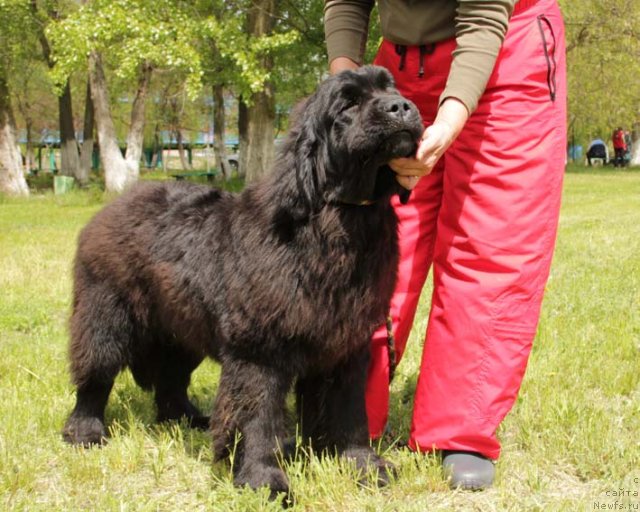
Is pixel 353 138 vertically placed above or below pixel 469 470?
above

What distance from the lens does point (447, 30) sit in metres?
3.12

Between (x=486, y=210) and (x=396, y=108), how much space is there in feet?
2.57

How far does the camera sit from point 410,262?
357 centimetres

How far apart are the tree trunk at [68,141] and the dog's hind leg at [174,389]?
22661 mm

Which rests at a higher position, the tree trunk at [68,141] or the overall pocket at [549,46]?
the tree trunk at [68,141]

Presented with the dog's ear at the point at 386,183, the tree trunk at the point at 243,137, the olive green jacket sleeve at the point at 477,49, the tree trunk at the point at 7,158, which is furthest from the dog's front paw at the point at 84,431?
the tree trunk at the point at 243,137

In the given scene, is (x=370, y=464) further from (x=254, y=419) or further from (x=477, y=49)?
(x=477, y=49)

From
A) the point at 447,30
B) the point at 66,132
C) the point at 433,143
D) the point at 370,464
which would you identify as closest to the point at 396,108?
the point at 433,143

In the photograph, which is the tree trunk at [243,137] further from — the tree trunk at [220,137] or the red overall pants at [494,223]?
the red overall pants at [494,223]

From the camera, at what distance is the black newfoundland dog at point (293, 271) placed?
9.25 ft

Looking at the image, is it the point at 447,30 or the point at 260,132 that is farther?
the point at 260,132

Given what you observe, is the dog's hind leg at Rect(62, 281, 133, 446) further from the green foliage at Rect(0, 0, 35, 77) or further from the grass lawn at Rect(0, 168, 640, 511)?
the green foliage at Rect(0, 0, 35, 77)

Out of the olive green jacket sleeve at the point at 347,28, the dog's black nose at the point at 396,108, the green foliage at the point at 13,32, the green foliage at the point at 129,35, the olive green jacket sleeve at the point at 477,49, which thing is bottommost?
the dog's black nose at the point at 396,108

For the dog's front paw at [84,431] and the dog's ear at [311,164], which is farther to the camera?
the dog's front paw at [84,431]
